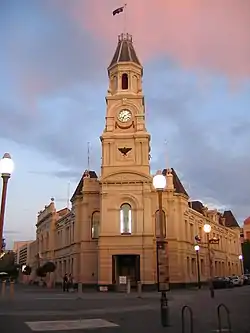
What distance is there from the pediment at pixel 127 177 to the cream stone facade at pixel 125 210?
0.43 feet

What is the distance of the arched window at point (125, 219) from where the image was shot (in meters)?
56.8

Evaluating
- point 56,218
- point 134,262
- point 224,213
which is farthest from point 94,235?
point 224,213

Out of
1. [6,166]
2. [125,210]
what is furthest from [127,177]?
[6,166]

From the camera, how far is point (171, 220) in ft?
197

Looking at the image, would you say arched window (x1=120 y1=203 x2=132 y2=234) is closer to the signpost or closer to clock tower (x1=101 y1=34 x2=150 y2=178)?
clock tower (x1=101 y1=34 x2=150 y2=178)

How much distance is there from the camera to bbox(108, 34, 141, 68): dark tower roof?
214 feet

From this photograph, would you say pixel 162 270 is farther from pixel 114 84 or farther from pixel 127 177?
pixel 114 84

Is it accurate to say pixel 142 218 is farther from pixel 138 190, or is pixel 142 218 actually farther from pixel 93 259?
pixel 93 259

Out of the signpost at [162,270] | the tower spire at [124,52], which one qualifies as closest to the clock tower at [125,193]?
the tower spire at [124,52]

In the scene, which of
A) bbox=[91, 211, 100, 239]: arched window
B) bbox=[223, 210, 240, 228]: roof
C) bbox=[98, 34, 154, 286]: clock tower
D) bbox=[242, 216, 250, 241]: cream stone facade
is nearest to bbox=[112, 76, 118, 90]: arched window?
bbox=[98, 34, 154, 286]: clock tower

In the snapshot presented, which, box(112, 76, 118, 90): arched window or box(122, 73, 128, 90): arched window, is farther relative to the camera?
box(112, 76, 118, 90): arched window

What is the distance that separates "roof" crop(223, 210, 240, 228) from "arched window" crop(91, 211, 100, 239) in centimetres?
5158

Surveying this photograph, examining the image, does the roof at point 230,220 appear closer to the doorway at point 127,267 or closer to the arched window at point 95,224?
the arched window at point 95,224

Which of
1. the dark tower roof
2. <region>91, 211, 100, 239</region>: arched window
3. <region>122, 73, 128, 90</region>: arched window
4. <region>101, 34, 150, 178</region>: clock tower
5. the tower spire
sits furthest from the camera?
the dark tower roof
